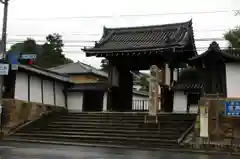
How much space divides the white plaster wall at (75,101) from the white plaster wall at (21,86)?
6309mm

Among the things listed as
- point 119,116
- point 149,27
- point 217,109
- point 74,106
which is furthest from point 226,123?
point 74,106

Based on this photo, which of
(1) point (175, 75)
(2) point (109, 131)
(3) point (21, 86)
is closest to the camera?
(2) point (109, 131)

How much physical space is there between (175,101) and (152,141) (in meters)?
12.4

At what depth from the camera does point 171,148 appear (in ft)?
58.9

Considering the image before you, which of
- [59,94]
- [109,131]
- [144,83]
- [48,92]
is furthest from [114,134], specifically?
[144,83]

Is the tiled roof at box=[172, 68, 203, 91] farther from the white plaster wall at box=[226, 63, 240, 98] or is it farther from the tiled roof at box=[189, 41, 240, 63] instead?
the white plaster wall at box=[226, 63, 240, 98]

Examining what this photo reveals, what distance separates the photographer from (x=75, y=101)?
3359 centimetres

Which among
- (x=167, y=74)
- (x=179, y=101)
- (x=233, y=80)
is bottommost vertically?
(x=179, y=101)

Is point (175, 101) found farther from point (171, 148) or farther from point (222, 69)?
point (171, 148)

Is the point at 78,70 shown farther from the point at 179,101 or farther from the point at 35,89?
the point at 179,101

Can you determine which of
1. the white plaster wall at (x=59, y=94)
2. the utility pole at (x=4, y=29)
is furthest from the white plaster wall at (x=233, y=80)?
the white plaster wall at (x=59, y=94)

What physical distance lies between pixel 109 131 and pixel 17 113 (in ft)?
26.5

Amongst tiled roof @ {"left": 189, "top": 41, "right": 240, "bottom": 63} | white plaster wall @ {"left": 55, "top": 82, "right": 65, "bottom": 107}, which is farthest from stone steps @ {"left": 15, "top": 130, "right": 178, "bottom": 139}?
white plaster wall @ {"left": 55, "top": 82, "right": 65, "bottom": 107}

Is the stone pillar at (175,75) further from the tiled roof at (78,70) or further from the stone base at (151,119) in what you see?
the tiled roof at (78,70)
